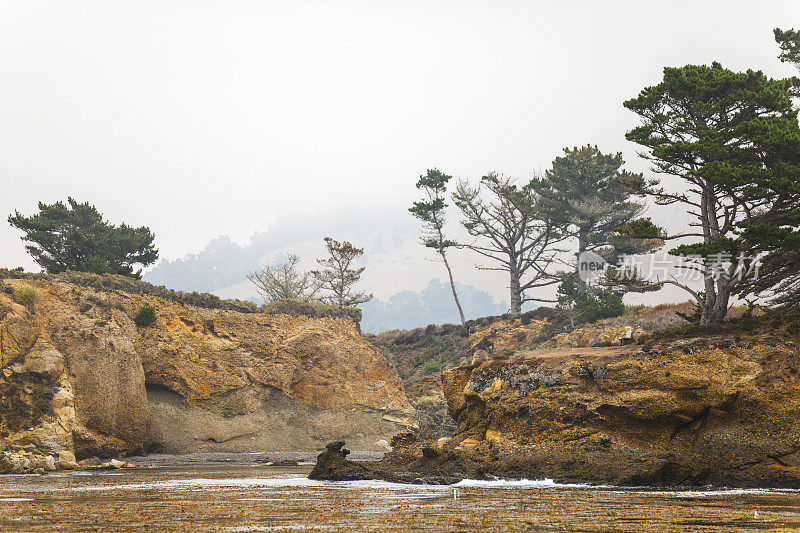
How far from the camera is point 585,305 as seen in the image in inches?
2180

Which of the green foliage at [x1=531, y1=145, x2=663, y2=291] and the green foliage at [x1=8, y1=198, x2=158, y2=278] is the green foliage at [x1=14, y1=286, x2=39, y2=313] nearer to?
the green foliage at [x1=8, y1=198, x2=158, y2=278]

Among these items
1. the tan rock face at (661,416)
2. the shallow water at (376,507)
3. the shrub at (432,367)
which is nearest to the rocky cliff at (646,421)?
the tan rock face at (661,416)

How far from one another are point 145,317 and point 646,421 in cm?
3129

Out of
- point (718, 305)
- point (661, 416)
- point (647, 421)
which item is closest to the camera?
point (661, 416)

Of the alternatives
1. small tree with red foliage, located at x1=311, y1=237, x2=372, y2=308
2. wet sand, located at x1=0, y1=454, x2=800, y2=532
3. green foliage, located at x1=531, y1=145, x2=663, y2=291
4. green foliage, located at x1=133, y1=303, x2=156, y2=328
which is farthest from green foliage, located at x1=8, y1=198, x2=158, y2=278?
green foliage, located at x1=531, y1=145, x2=663, y2=291

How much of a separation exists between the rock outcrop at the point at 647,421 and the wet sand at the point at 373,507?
1.58 meters

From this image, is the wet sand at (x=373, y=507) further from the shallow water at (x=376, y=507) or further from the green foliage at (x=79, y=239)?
the green foliage at (x=79, y=239)

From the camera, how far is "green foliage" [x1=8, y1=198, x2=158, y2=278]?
51.1 meters

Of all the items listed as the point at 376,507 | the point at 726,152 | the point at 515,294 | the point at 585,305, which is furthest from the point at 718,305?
the point at 515,294

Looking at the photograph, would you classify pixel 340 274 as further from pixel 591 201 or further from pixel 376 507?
pixel 376 507

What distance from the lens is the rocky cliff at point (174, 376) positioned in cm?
3256

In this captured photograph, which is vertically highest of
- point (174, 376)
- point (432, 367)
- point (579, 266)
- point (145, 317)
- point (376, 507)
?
point (579, 266)

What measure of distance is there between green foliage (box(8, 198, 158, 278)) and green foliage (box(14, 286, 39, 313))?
1232cm

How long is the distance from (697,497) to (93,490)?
56.7 feet
